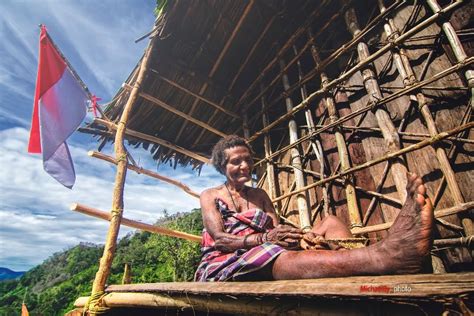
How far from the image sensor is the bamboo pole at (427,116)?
2.19m

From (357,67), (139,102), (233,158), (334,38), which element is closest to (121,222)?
(233,158)

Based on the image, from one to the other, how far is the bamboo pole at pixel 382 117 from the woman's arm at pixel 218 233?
1.83m

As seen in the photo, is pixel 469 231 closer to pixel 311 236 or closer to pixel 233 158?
pixel 311 236

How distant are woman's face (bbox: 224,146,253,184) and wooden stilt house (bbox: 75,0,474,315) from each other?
1145 mm

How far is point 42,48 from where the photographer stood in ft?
Answer: 12.9

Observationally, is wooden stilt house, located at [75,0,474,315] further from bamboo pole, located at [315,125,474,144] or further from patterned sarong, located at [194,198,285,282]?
patterned sarong, located at [194,198,285,282]

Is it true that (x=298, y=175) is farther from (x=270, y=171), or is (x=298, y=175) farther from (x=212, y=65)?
(x=212, y=65)

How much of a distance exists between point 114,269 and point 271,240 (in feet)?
108

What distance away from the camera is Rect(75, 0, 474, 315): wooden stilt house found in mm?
1161

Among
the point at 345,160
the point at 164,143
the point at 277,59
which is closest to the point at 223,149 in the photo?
the point at 345,160

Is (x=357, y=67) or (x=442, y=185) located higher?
(x=357, y=67)

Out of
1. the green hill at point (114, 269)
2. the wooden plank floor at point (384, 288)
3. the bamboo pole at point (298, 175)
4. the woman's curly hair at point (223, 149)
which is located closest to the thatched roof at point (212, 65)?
the bamboo pole at point (298, 175)

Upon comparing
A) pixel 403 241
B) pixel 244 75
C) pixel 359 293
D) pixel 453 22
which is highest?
pixel 244 75

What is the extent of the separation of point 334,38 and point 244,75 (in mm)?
2068
